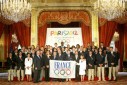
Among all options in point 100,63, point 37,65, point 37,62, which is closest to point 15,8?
point 37,62

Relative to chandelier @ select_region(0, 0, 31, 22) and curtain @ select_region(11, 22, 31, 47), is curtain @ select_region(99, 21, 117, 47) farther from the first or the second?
chandelier @ select_region(0, 0, 31, 22)

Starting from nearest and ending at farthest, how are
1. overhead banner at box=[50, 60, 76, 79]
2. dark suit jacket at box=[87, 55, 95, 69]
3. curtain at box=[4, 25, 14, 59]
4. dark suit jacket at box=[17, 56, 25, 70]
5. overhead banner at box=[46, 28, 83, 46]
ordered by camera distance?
overhead banner at box=[50, 60, 76, 79]
dark suit jacket at box=[87, 55, 95, 69]
dark suit jacket at box=[17, 56, 25, 70]
overhead banner at box=[46, 28, 83, 46]
curtain at box=[4, 25, 14, 59]

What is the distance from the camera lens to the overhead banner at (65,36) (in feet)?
53.5

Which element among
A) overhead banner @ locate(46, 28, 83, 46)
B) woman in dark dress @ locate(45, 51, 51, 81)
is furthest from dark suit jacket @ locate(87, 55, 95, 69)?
overhead banner @ locate(46, 28, 83, 46)

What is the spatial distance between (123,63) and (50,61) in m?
7.16

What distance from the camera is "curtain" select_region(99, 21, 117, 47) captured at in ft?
54.0

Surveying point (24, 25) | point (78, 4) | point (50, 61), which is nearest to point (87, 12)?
point (78, 4)

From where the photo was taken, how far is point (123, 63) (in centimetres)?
1869

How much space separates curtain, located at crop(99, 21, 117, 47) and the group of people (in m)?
2.72

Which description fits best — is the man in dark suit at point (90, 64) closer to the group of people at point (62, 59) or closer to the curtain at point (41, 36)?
the group of people at point (62, 59)

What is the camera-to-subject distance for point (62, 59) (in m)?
13.0

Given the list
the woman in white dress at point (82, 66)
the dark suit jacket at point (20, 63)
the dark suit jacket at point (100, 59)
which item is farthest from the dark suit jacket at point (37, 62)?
the dark suit jacket at point (100, 59)

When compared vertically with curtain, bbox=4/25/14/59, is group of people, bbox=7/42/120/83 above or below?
below

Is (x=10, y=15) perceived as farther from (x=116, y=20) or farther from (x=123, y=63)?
(x=123, y=63)
